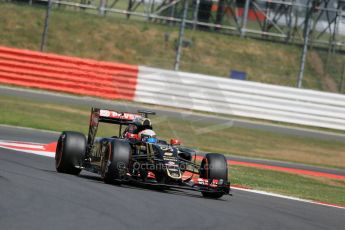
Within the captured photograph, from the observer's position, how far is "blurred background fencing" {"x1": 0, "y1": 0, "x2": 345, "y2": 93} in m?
32.3

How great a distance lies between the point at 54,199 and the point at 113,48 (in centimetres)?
2362

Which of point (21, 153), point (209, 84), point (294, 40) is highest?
point (294, 40)

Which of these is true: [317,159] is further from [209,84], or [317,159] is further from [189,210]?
[189,210]

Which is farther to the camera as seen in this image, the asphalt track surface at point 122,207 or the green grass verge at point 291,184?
the green grass verge at point 291,184

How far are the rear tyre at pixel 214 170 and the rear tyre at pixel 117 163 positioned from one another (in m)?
1.38

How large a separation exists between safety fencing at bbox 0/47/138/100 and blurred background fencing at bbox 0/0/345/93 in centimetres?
474

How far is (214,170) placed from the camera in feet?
45.2

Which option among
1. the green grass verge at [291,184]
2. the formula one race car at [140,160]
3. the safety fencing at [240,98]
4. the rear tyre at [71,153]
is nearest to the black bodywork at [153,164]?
the formula one race car at [140,160]

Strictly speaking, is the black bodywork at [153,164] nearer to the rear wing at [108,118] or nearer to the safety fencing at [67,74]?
the rear wing at [108,118]

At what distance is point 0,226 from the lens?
7848mm

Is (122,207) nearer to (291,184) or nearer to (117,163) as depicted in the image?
(117,163)

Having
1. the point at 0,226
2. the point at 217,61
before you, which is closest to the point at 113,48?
the point at 217,61

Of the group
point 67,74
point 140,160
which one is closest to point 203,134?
point 67,74

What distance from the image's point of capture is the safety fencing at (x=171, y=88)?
26672 millimetres
